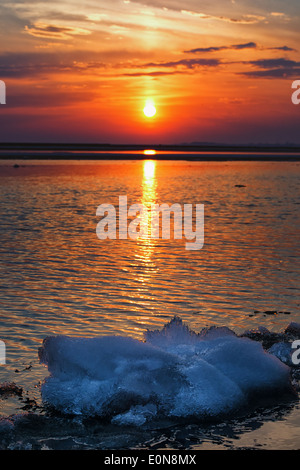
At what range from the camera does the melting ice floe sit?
697 cm

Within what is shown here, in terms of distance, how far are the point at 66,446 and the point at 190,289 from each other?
6.40m

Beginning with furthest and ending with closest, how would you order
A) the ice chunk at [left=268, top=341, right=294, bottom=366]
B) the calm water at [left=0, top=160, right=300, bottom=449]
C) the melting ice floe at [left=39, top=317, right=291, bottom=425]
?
the ice chunk at [left=268, top=341, right=294, bottom=366] → the calm water at [left=0, top=160, right=300, bottom=449] → the melting ice floe at [left=39, top=317, right=291, bottom=425]

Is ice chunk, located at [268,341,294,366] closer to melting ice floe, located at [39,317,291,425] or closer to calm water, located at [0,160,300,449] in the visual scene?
melting ice floe, located at [39,317,291,425]

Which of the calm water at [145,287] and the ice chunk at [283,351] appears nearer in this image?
the calm water at [145,287]

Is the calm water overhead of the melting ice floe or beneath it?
overhead

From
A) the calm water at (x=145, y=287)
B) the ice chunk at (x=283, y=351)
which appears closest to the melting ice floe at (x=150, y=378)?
the calm water at (x=145, y=287)

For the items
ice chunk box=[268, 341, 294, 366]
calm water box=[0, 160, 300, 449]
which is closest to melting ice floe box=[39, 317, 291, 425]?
calm water box=[0, 160, 300, 449]

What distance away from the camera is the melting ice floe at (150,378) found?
22.9ft

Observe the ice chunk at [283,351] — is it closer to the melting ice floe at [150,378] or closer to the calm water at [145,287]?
the melting ice floe at [150,378]

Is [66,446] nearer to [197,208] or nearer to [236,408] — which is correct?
[236,408]

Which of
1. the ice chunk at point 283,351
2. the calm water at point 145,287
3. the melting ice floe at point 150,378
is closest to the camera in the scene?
the melting ice floe at point 150,378

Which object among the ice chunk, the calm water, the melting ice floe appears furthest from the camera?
the ice chunk
